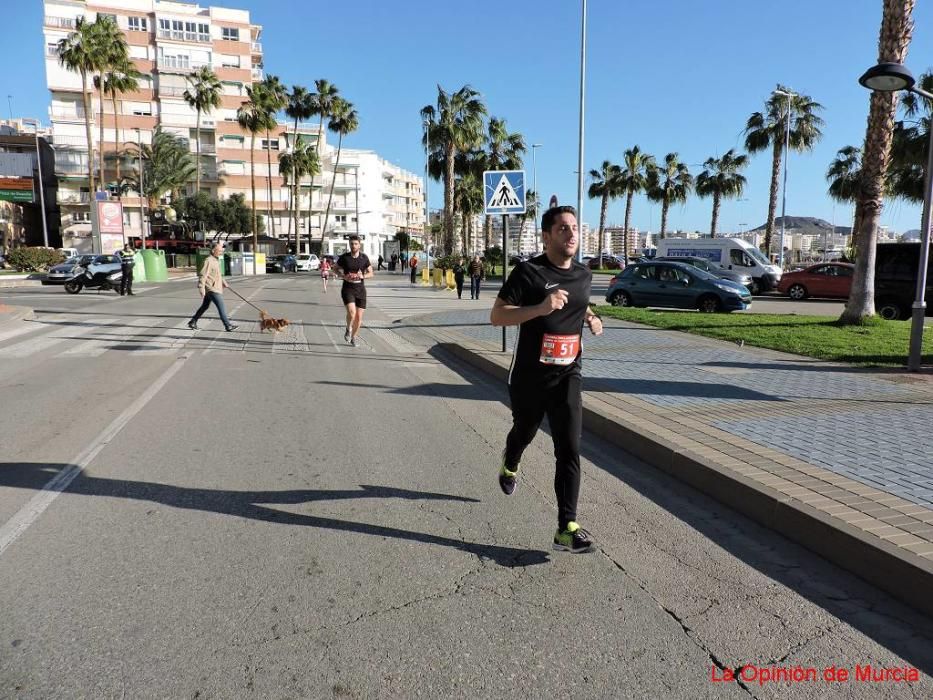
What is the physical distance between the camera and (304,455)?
5.52 m

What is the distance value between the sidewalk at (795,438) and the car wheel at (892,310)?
8.70m

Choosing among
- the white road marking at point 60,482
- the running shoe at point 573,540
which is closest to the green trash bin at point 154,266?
the white road marking at point 60,482

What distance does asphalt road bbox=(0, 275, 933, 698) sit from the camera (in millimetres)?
2613

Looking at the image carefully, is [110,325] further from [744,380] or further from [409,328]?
[744,380]

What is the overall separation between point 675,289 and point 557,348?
1620 cm

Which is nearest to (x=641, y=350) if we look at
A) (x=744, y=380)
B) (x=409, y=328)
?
(x=744, y=380)

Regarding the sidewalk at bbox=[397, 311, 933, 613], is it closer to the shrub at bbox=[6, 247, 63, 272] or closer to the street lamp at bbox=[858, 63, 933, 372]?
the street lamp at bbox=[858, 63, 933, 372]

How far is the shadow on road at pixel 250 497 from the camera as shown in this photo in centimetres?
389

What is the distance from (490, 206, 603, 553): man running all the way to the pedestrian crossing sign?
7043mm

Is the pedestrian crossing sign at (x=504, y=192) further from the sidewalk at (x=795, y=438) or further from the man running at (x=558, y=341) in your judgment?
the man running at (x=558, y=341)

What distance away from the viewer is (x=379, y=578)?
3377 mm

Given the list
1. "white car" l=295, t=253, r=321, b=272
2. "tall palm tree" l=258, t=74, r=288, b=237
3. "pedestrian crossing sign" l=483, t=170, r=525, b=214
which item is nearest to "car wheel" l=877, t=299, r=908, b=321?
"pedestrian crossing sign" l=483, t=170, r=525, b=214

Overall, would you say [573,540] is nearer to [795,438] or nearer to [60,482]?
[795,438]

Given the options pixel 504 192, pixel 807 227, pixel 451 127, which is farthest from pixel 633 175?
pixel 807 227
